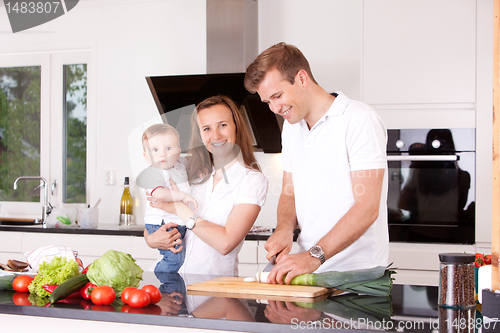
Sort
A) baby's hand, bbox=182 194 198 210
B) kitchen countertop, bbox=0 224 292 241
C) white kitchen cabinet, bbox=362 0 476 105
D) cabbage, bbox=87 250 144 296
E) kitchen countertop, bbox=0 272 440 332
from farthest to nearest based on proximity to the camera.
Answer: kitchen countertop, bbox=0 224 292 241, white kitchen cabinet, bbox=362 0 476 105, baby's hand, bbox=182 194 198 210, cabbage, bbox=87 250 144 296, kitchen countertop, bbox=0 272 440 332

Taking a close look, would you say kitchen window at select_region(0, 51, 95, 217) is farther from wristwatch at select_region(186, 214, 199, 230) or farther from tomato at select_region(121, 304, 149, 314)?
tomato at select_region(121, 304, 149, 314)

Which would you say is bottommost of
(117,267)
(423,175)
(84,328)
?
(84,328)

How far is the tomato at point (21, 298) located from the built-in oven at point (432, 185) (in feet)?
5.97

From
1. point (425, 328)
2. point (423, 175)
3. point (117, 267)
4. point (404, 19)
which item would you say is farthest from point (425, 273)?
point (117, 267)

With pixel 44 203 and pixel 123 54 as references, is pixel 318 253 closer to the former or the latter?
pixel 123 54

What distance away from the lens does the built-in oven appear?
240 cm

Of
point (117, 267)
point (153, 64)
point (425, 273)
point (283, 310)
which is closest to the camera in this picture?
point (283, 310)

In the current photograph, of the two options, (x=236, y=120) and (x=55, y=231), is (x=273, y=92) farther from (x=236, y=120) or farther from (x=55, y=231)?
(x=55, y=231)

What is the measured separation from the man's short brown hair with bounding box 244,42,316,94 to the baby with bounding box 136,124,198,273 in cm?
31

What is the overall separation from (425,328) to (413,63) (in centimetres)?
181

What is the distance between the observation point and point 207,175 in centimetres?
160

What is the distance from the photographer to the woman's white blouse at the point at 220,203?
1.53 metres

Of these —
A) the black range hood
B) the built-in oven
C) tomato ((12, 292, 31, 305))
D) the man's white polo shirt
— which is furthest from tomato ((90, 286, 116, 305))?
the built-in oven

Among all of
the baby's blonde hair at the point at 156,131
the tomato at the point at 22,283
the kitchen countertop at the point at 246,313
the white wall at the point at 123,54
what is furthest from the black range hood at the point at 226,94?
the kitchen countertop at the point at 246,313
